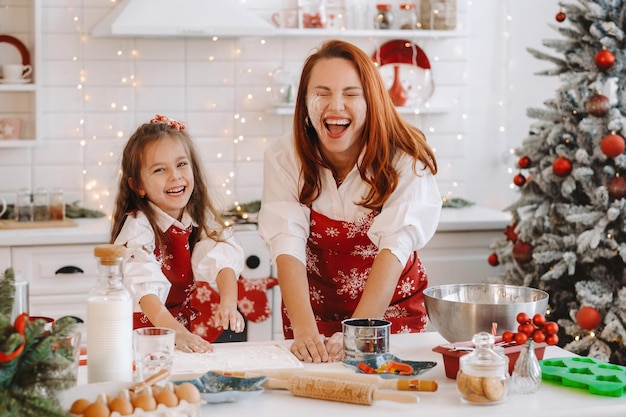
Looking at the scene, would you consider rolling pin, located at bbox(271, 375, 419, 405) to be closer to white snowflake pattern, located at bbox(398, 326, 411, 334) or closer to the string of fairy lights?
white snowflake pattern, located at bbox(398, 326, 411, 334)

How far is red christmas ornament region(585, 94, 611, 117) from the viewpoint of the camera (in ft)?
11.2

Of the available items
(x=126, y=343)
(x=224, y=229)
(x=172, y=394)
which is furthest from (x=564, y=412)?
(x=224, y=229)

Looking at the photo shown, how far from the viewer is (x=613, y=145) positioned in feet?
11.0

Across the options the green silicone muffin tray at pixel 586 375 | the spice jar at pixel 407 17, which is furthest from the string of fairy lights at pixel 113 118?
the green silicone muffin tray at pixel 586 375

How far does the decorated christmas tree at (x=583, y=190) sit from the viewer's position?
3418mm

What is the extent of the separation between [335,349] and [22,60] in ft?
8.71

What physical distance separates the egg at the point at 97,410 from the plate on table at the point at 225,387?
0.25m

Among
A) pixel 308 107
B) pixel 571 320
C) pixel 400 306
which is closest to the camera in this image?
pixel 308 107

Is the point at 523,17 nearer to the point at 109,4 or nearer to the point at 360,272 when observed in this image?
the point at 109,4

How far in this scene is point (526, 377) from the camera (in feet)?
5.71

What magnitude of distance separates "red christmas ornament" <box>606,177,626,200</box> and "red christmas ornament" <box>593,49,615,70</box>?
1.37ft

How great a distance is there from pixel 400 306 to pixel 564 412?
94 cm

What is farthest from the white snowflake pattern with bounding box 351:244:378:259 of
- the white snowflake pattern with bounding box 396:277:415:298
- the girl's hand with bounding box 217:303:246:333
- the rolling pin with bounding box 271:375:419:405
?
the rolling pin with bounding box 271:375:419:405

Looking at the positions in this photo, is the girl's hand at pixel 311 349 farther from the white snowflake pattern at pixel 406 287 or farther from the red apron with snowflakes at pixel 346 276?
the white snowflake pattern at pixel 406 287
